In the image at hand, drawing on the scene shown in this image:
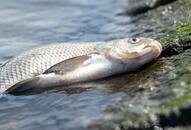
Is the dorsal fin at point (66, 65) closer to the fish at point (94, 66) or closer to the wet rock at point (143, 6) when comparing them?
the fish at point (94, 66)

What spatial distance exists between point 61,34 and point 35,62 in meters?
4.03

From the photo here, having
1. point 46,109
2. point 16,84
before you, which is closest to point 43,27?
point 16,84

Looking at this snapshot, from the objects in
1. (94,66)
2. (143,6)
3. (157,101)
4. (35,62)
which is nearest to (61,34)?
(143,6)

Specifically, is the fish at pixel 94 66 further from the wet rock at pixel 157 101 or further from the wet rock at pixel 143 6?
the wet rock at pixel 143 6

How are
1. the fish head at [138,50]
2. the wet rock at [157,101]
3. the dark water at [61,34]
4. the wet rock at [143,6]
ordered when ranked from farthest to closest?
the wet rock at [143,6] < the fish head at [138,50] < the dark water at [61,34] < the wet rock at [157,101]

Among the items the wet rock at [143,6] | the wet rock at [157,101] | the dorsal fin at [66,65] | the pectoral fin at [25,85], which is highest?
the wet rock at [143,6]

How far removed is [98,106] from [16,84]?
1491 millimetres

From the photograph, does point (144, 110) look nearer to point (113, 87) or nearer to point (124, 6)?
point (113, 87)

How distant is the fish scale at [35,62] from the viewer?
22.6 feet

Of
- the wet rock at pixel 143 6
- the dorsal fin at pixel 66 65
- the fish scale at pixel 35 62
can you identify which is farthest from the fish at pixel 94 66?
the wet rock at pixel 143 6

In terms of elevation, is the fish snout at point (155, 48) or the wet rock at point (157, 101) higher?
the fish snout at point (155, 48)

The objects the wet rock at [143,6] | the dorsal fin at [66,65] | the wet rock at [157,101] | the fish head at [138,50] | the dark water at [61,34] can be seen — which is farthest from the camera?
the wet rock at [143,6]

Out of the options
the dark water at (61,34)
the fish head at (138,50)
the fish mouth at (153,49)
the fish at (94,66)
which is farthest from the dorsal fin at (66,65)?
the fish mouth at (153,49)

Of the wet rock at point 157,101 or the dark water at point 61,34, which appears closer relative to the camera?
the wet rock at point 157,101
